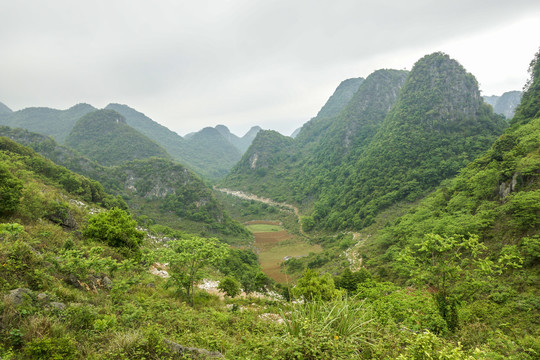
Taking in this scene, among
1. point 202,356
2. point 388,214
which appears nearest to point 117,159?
point 388,214

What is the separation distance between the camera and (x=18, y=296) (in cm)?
535

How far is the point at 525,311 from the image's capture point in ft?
33.8

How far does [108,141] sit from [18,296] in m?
120

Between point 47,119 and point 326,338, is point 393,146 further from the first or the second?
point 47,119

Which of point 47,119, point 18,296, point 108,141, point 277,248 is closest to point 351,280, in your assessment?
point 18,296

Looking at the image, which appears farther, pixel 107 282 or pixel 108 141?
pixel 108 141

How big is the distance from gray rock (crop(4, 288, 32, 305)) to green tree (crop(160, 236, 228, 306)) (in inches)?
181

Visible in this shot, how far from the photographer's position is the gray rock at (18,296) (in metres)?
5.11

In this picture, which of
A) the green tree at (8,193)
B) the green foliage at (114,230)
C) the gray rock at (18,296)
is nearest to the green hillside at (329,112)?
the green foliage at (114,230)

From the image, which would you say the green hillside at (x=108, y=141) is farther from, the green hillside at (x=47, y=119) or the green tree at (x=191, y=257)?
the green tree at (x=191, y=257)

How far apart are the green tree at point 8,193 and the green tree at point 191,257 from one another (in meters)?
7.61

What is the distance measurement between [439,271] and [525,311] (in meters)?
6.03

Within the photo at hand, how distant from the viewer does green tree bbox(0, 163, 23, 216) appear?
10.4 meters

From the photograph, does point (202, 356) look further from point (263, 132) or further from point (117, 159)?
point (263, 132)
